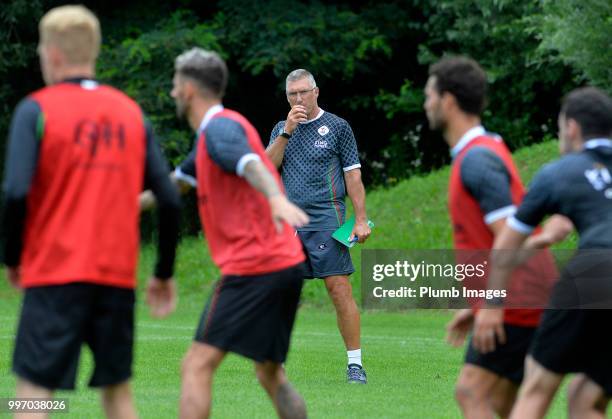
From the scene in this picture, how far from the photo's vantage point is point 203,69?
24.3ft

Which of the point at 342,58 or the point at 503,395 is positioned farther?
the point at 342,58

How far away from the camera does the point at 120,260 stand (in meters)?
6.14

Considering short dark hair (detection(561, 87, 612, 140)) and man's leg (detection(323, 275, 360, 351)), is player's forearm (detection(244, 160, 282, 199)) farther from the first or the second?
man's leg (detection(323, 275, 360, 351))

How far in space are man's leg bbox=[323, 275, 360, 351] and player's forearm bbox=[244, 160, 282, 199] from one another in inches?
192

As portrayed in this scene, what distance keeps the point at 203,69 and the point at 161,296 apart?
1406mm

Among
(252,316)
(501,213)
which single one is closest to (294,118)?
(252,316)

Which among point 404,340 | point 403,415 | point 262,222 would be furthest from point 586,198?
point 404,340

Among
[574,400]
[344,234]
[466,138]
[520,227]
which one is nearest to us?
[520,227]

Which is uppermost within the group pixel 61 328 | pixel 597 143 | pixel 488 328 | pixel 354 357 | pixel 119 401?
pixel 597 143

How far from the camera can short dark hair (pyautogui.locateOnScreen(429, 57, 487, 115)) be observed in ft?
22.7

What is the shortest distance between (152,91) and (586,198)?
23753 mm

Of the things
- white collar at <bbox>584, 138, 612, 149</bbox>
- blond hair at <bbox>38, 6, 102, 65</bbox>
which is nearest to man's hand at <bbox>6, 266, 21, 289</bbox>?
blond hair at <bbox>38, 6, 102, 65</bbox>

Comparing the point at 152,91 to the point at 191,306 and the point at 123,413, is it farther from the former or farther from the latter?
the point at 123,413

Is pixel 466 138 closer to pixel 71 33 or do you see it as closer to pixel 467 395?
pixel 467 395
